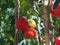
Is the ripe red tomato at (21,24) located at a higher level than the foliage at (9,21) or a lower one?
higher

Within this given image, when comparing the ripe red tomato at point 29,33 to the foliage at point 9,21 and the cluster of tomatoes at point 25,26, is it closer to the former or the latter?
the cluster of tomatoes at point 25,26

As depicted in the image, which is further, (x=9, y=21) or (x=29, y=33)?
(x=9, y=21)

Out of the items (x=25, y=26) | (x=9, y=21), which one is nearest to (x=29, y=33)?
(x=25, y=26)

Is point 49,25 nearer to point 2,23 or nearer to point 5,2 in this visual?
point 2,23

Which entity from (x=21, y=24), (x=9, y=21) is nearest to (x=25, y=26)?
(x=21, y=24)

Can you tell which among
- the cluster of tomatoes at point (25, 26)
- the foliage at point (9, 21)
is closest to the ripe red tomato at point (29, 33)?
the cluster of tomatoes at point (25, 26)

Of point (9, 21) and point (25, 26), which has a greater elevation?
point (25, 26)

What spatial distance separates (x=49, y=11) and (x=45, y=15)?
1.0 inches

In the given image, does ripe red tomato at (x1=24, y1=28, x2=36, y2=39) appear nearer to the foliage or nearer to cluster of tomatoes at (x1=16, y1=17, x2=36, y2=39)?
cluster of tomatoes at (x1=16, y1=17, x2=36, y2=39)

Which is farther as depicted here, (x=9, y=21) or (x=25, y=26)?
(x=9, y=21)

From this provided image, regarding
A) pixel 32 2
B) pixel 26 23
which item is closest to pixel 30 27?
pixel 26 23

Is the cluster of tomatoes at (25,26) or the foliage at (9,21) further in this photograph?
the foliage at (9,21)

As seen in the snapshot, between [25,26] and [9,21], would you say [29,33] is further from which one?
[9,21]

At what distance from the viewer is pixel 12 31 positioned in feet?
6.24
